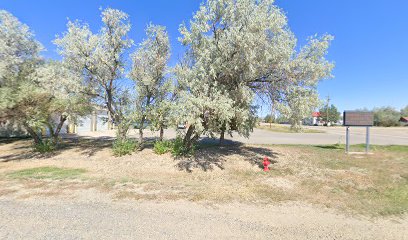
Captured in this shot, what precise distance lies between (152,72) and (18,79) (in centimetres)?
770

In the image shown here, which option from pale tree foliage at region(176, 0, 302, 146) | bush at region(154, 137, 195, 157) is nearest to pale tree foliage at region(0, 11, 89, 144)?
bush at region(154, 137, 195, 157)

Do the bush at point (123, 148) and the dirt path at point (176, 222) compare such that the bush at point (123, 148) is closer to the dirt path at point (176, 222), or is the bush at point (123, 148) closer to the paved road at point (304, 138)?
the paved road at point (304, 138)

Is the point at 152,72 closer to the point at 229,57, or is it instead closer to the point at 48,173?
the point at 229,57

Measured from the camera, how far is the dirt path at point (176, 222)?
4820 mm

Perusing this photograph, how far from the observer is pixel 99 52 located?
12.8 metres

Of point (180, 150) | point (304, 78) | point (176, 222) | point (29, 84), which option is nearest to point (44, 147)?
point (29, 84)

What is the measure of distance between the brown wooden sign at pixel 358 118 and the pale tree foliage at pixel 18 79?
18.4m

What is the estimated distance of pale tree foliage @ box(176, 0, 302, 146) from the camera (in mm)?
9922

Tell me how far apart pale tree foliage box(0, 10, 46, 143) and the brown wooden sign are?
60.5 ft

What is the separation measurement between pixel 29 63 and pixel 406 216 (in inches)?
727

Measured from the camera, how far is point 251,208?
635 cm

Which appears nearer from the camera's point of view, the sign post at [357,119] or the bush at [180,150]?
the bush at [180,150]

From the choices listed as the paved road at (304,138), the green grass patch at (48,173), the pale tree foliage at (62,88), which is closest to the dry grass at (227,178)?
the green grass patch at (48,173)

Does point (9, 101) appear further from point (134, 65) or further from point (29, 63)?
point (134, 65)
